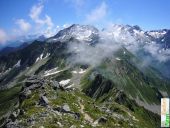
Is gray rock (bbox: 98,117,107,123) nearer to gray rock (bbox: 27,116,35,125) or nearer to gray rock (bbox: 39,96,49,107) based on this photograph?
gray rock (bbox: 39,96,49,107)

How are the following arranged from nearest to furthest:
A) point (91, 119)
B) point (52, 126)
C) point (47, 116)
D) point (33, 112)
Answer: point (52, 126)
point (47, 116)
point (33, 112)
point (91, 119)

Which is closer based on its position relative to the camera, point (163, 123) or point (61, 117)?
point (163, 123)

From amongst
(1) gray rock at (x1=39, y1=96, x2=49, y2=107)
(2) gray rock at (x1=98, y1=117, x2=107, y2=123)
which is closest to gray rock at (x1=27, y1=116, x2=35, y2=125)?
(1) gray rock at (x1=39, y1=96, x2=49, y2=107)

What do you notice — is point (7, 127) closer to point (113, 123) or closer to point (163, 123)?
point (113, 123)

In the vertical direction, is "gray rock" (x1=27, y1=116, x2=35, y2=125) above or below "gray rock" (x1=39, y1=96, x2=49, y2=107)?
below

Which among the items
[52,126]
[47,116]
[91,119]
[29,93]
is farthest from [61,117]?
[29,93]

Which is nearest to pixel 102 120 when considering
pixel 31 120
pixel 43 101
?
pixel 43 101

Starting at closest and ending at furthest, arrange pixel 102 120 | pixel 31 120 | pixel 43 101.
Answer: pixel 31 120
pixel 43 101
pixel 102 120

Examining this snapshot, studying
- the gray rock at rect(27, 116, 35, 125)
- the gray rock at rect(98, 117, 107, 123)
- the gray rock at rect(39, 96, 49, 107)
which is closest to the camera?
the gray rock at rect(27, 116, 35, 125)

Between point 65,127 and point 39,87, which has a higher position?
point 39,87

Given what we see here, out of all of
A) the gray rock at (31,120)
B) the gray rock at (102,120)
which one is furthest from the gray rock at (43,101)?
the gray rock at (31,120)

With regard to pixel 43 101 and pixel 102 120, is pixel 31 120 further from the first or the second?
pixel 102 120
